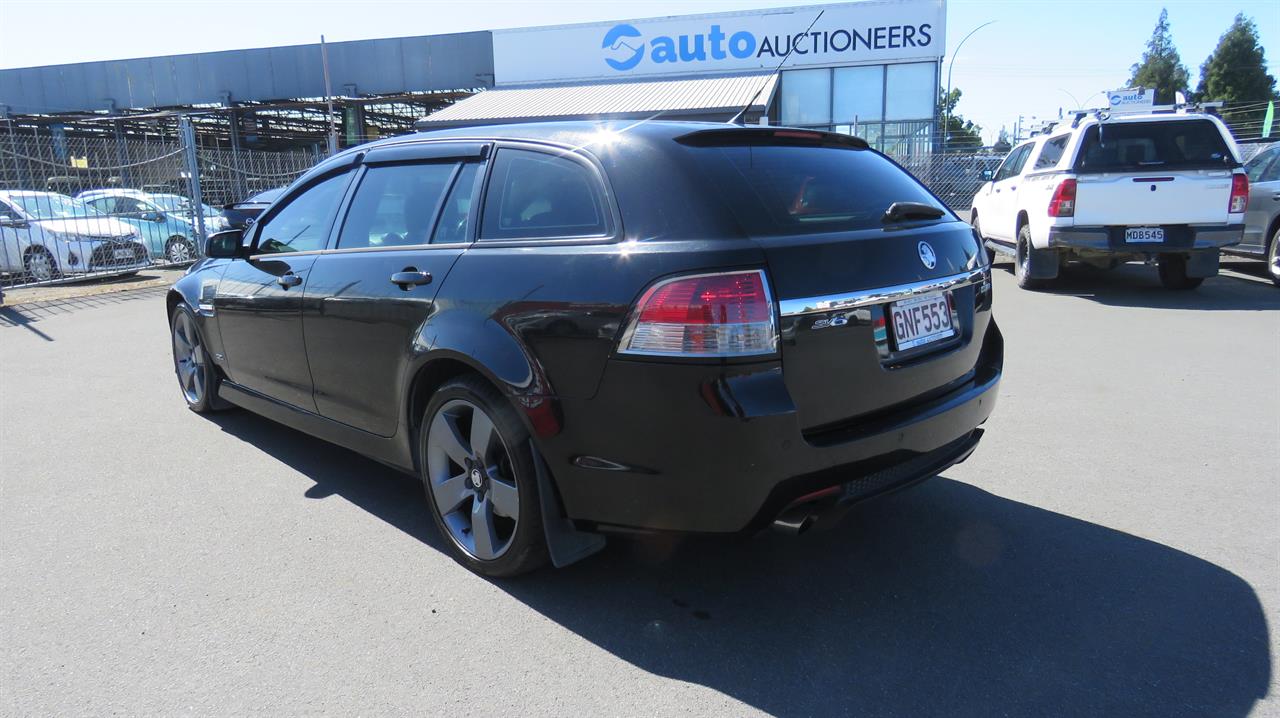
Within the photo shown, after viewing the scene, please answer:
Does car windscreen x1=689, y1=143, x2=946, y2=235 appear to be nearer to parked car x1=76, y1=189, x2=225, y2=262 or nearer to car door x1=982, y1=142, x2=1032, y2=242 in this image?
car door x1=982, y1=142, x2=1032, y2=242

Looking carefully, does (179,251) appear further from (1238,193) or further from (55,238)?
(1238,193)

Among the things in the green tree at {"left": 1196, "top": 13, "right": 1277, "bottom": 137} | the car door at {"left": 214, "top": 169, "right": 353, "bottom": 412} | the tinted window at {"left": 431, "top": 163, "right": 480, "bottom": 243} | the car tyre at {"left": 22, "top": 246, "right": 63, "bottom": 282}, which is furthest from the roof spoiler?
the green tree at {"left": 1196, "top": 13, "right": 1277, "bottom": 137}

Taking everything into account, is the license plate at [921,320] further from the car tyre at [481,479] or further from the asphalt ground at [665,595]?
the car tyre at [481,479]

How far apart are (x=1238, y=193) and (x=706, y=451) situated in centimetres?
912

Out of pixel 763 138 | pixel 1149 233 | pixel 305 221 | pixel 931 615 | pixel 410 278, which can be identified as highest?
pixel 763 138

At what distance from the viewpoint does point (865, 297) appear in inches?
109

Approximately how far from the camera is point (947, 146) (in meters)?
22.6

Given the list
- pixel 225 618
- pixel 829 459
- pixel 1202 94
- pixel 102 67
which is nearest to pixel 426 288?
pixel 225 618

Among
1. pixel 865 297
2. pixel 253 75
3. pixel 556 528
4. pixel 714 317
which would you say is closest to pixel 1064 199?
pixel 865 297

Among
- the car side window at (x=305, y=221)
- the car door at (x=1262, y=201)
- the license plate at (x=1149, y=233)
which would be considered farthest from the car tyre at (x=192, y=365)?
the car door at (x=1262, y=201)

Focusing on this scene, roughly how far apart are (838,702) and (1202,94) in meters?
90.2

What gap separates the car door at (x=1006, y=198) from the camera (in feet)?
36.5

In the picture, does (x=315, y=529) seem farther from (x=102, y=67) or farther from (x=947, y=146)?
(x=102, y=67)

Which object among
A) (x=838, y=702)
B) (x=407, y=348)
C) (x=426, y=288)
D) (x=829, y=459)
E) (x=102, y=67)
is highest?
(x=102, y=67)
